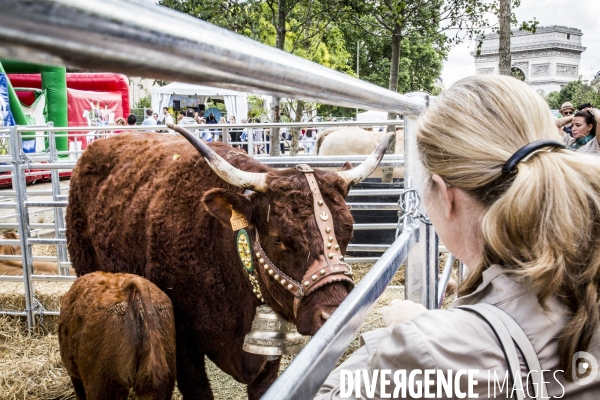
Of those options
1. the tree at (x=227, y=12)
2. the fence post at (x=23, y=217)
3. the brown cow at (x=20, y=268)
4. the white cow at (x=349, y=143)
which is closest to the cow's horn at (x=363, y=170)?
the fence post at (x=23, y=217)

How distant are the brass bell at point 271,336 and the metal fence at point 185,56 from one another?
1.68m

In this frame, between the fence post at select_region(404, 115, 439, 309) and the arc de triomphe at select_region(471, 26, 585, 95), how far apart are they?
58100 mm

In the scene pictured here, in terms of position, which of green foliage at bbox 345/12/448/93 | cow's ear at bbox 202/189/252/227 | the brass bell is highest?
green foliage at bbox 345/12/448/93

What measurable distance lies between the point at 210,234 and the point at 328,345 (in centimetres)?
246

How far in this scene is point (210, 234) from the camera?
3303 mm

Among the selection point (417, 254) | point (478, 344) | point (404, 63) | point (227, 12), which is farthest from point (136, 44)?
point (404, 63)

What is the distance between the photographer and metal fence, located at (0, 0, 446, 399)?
0.42 m

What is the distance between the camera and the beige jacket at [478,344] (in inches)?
36.0

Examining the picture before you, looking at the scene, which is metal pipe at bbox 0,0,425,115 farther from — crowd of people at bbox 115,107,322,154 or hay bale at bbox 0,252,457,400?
crowd of people at bbox 115,107,322,154

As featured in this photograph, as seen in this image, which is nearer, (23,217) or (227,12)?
(23,217)

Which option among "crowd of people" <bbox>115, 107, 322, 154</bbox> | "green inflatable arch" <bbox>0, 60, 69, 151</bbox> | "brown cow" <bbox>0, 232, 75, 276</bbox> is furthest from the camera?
"green inflatable arch" <bbox>0, 60, 69, 151</bbox>

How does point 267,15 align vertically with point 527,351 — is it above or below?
above

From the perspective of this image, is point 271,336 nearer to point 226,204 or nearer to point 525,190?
Result: point 226,204

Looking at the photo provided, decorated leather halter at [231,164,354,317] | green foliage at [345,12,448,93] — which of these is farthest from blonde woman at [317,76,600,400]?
green foliage at [345,12,448,93]
